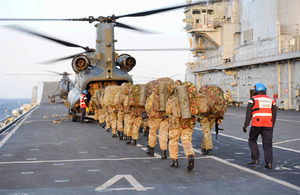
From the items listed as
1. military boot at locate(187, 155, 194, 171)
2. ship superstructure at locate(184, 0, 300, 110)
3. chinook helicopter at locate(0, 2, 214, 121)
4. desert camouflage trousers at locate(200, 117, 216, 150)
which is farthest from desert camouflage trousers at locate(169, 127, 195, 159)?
ship superstructure at locate(184, 0, 300, 110)

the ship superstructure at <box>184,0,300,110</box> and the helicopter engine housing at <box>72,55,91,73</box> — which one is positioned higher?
the ship superstructure at <box>184,0,300,110</box>

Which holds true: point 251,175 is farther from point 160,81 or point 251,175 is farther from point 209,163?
point 160,81

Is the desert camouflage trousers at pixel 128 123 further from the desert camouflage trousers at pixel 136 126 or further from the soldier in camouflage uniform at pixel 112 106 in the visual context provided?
the soldier in camouflage uniform at pixel 112 106

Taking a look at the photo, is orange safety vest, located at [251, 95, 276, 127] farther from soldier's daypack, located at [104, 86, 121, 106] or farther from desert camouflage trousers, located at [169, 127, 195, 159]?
soldier's daypack, located at [104, 86, 121, 106]

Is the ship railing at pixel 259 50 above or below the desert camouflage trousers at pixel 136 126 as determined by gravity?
above

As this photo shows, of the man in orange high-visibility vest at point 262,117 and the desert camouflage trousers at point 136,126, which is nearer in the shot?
the man in orange high-visibility vest at point 262,117

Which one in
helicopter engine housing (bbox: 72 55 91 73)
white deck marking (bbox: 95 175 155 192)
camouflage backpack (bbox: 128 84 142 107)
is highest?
helicopter engine housing (bbox: 72 55 91 73)

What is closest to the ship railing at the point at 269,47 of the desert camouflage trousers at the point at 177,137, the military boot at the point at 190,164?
the desert camouflage trousers at the point at 177,137

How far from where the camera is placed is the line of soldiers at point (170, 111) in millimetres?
7762

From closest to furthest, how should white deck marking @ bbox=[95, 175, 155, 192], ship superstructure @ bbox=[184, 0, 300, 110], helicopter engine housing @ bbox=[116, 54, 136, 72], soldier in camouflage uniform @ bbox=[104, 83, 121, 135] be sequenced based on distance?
white deck marking @ bbox=[95, 175, 155, 192] < soldier in camouflage uniform @ bbox=[104, 83, 121, 135] < helicopter engine housing @ bbox=[116, 54, 136, 72] < ship superstructure @ bbox=[184, 0, 300, 110]

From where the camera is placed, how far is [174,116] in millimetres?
7773

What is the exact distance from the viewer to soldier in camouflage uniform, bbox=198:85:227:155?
944 cm

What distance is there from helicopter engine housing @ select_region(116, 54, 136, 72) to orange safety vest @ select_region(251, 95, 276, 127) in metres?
13.2

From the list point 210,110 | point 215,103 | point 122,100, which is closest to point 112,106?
point 122,100
